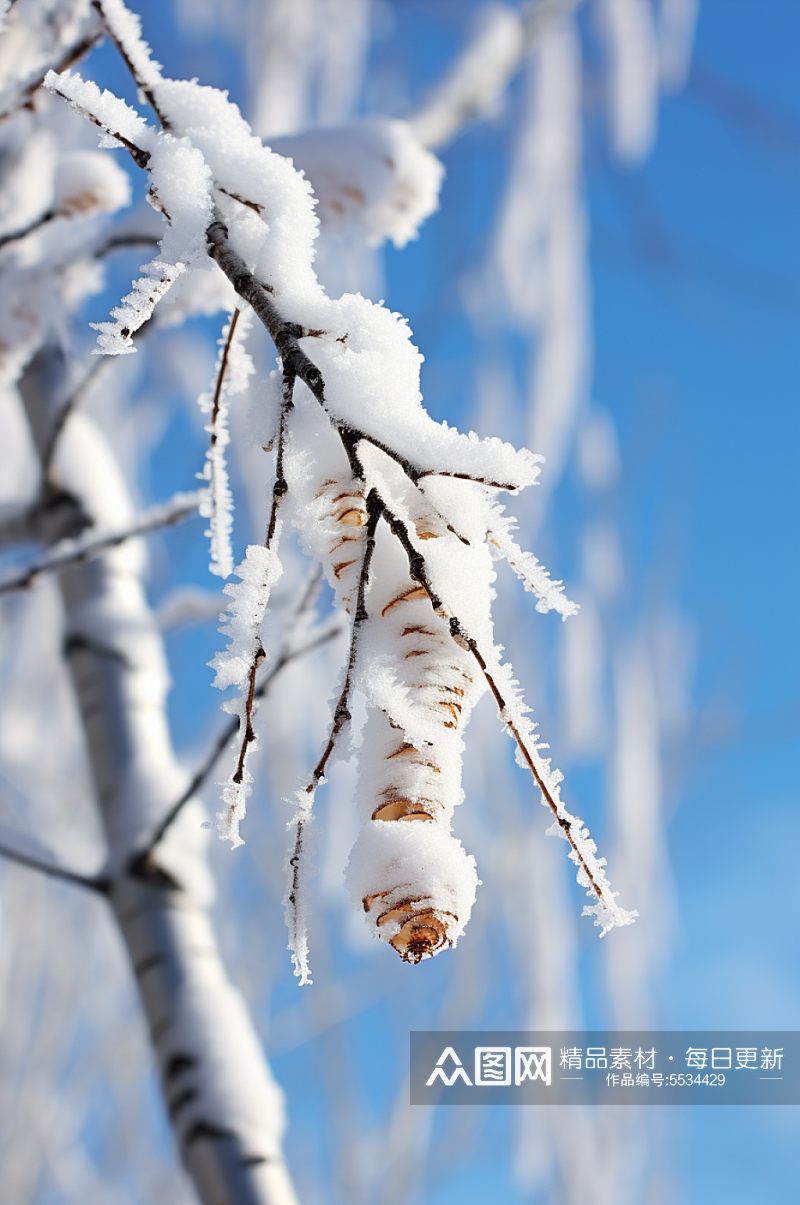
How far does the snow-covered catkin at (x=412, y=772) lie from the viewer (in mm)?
337

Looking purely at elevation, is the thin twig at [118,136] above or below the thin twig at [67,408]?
below

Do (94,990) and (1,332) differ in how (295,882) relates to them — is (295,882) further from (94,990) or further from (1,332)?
(94,990)

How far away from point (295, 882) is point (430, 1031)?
205 centimetres

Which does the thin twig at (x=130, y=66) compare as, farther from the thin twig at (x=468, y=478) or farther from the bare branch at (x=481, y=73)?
the bare branch at (x=481, y=73)

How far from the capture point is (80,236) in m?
0.85

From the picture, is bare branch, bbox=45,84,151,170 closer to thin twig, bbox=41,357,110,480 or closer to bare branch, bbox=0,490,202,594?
bare branch, bbox=0,490,202,594

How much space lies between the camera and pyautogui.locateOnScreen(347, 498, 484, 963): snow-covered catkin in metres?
0.34

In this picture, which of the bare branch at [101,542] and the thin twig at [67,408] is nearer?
the bare branch at [101,542]

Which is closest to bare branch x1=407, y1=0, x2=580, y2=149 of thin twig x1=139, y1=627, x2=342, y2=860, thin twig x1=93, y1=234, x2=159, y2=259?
thin twig x1=93, y1=234, x2=159, y2=259

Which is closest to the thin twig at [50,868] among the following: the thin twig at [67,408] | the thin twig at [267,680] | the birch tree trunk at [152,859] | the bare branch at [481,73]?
the birch tree trunk at [152,859]

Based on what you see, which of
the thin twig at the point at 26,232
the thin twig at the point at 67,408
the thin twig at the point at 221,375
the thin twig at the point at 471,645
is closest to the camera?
the thin twig at the point at 471,645

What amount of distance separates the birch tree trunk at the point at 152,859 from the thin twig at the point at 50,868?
0.02m

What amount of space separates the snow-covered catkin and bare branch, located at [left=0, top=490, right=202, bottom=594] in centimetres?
49

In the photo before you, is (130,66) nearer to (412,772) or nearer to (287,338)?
(287,338)
